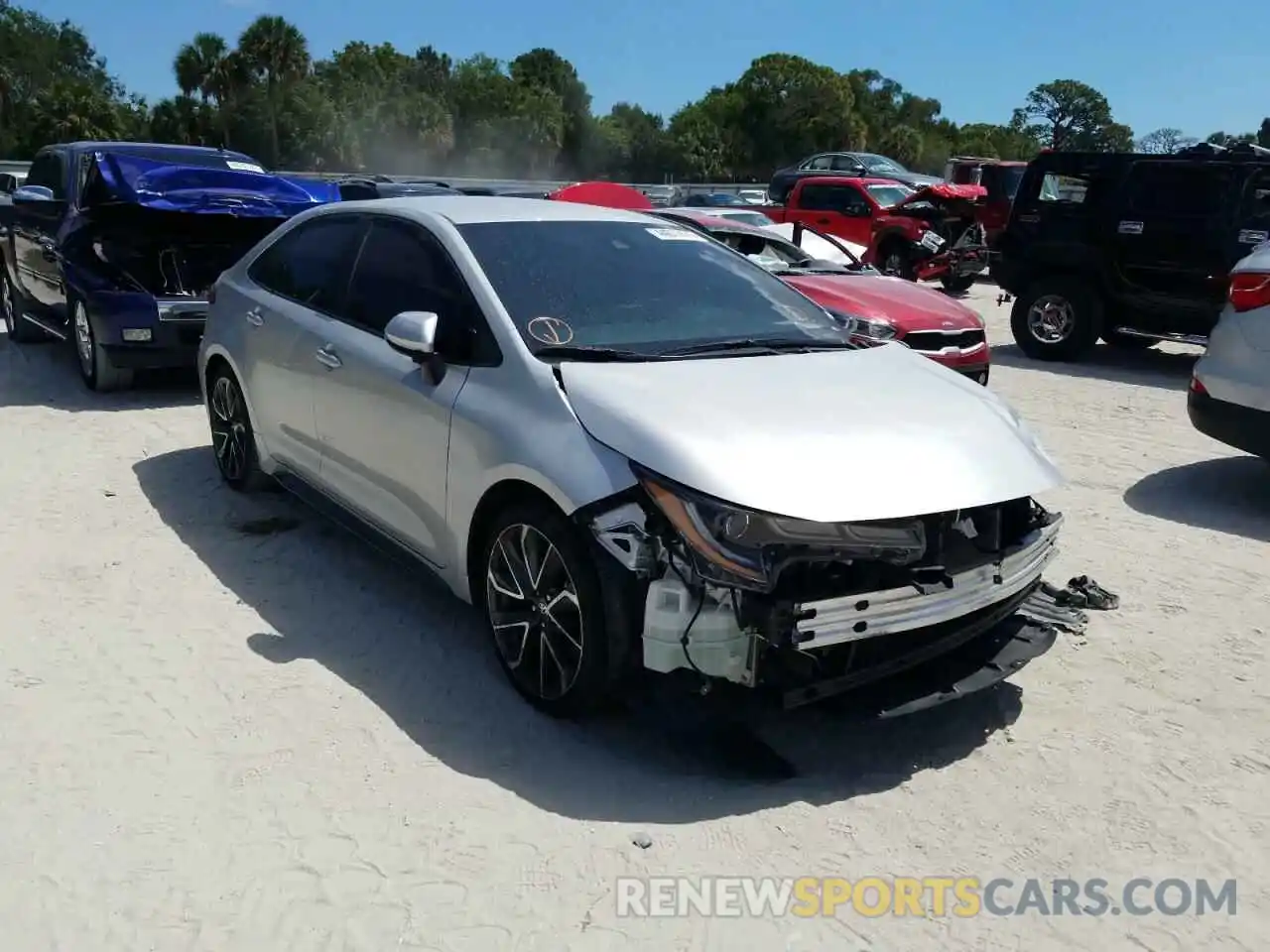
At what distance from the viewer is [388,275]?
4613 millimetres

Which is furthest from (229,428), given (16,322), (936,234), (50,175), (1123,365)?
(936,234)

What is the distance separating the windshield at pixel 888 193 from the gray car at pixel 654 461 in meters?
13.7

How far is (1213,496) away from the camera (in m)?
6.57

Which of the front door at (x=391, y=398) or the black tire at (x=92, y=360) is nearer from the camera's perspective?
the front door at (x=391, y=398)

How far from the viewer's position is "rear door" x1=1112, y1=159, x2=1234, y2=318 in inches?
399

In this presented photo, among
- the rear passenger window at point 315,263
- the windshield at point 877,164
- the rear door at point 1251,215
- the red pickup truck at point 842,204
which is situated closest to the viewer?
the rear passenger window at point 315,263

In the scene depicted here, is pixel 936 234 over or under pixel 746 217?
under

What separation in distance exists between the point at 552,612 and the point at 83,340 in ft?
20.9

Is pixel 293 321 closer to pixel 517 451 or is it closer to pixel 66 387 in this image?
pixel 517 451

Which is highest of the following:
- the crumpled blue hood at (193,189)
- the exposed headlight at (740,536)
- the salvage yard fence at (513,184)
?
the crumpled blue hood at (193,189)

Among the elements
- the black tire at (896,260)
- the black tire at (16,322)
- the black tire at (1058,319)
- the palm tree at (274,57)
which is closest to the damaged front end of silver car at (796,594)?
the black tire at (1058,319)

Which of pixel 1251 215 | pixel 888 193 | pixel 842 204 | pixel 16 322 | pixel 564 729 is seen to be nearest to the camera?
pixel 564 729

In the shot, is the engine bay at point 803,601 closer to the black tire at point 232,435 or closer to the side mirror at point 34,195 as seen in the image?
the black tire at point 232,435

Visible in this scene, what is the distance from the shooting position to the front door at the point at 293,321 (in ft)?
16.2
